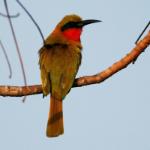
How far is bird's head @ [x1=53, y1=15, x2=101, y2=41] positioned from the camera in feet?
17.2

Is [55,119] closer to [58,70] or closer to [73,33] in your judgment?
[58,70]

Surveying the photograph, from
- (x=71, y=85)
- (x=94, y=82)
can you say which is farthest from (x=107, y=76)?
(x=71, y=85)

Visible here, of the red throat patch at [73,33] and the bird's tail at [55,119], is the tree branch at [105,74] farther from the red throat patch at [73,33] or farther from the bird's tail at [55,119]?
the red throat patch at [73,33]

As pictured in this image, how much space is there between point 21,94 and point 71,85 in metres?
0.92

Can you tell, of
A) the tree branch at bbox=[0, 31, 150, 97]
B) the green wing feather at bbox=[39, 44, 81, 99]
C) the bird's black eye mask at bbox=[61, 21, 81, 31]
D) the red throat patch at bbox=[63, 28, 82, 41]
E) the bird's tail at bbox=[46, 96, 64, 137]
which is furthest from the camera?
the bird's black eye mask at bbox=[61, 21, 81, 31]

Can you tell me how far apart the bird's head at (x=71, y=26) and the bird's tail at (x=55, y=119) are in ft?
4.05

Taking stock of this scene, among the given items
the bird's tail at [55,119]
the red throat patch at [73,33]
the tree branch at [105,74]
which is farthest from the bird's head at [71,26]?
the tree branch at [105,74]

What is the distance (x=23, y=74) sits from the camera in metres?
2.00

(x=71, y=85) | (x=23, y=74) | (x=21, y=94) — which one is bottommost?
(x=71, y=85)

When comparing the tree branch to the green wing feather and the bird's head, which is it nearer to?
the green wing feather

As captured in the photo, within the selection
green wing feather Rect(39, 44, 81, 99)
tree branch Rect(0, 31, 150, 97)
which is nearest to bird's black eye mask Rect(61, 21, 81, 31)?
green wing feather Rect(39, 44, 81, 99)

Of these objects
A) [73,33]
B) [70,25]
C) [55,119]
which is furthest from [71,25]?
[55,119]

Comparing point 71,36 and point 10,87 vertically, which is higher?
point 10,87

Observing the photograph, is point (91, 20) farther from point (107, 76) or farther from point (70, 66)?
point (107, 76)
